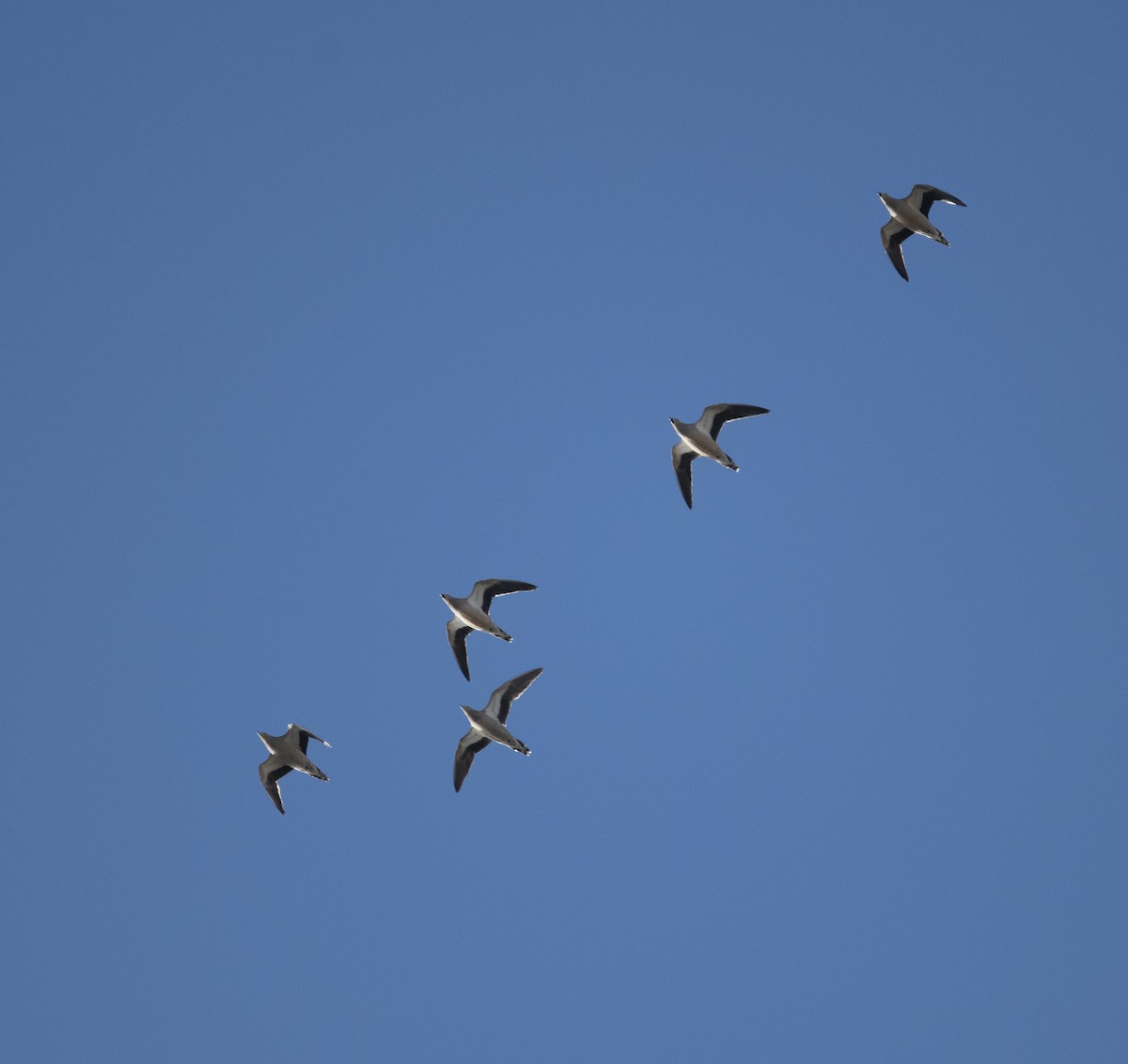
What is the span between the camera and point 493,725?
122 ft

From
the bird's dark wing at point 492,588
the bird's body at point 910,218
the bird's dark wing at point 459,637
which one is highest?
the bird's body at point 910,218

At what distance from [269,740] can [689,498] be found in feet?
48.4

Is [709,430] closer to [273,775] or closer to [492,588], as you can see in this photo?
[492,588]

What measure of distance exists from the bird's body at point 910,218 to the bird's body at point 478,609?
15.2 meters

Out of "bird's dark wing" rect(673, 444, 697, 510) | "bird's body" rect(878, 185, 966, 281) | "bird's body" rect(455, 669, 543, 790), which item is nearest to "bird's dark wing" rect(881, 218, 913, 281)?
"bird's body" rect(878, 185, 966, 281)

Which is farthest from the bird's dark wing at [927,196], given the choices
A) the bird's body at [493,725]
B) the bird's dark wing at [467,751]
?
the bird's dark wing at [467,751]

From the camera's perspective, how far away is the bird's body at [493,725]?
37.0 meters

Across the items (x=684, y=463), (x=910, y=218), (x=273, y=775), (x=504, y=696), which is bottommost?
(x=273, y=775)

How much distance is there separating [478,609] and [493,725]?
3472mm

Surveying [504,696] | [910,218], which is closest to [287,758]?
[504,696]

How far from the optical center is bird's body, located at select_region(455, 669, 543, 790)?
37.0 m

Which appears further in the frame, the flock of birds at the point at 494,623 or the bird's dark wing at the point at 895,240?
the bird's dark wing at the point at 895,240

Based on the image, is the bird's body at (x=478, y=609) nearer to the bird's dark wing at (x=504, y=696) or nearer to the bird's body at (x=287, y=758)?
the bird's dark wing at (x=504, y=696)

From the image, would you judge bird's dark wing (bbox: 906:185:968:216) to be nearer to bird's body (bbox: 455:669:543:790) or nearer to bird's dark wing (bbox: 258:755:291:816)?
bird's body (bbox: 455:669:543:790)
